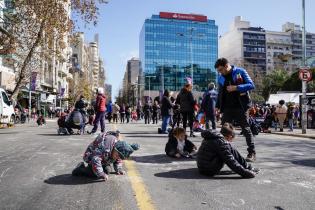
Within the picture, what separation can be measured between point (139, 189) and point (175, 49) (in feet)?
442

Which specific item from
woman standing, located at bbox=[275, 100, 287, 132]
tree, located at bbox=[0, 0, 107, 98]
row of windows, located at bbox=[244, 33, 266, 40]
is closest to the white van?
tree, located at bbox=[0, 0, 107, 98]

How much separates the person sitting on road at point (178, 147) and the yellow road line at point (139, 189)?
1244mm

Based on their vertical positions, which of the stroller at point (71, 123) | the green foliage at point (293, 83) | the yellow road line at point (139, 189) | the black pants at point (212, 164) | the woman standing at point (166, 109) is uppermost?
the green foliage at point (293, 83)

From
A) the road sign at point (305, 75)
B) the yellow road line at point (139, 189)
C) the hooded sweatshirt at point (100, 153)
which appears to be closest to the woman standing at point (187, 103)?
the yellow road line at point (139, 189)

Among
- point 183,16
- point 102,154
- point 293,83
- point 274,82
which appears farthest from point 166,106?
point 183,16

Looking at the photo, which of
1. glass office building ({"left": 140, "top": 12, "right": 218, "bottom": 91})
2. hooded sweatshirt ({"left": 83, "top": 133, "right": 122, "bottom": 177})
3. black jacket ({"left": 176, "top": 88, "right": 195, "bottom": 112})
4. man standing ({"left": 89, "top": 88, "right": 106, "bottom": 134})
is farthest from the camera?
glass office building ({"left": 140, "top": 12, "right": 218, "bottom": 91})

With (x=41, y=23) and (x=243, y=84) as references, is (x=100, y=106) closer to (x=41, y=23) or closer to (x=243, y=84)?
(x=243, y=84)

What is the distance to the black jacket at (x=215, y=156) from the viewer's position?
225 inches

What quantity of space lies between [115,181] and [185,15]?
443 ft

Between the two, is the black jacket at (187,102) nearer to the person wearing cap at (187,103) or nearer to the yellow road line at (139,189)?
the person wearing cap at (187,103)

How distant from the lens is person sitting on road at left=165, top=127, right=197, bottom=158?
26.1 ft

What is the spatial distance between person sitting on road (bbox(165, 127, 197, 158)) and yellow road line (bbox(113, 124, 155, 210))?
1.23m

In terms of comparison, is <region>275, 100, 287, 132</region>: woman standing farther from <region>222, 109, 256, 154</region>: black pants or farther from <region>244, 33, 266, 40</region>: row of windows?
<region>244, 33, 266, 40</region>: row of windows

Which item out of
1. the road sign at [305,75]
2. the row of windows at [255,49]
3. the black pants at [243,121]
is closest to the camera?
the black pants at [243,121]
